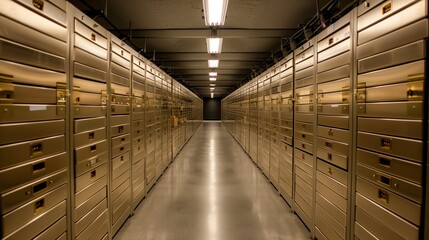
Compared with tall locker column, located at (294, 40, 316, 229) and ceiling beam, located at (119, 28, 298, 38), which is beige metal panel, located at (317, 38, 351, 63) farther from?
ceiling beam, located at (119, 28, 298, 38)

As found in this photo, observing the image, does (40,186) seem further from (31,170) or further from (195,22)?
(195,22)

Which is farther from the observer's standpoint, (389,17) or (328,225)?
(328,225)

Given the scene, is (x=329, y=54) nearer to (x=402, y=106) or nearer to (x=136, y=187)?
(x=402, y=106)

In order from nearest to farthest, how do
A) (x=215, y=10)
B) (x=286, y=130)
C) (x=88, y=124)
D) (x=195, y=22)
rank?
(x=88, y=124) < (x=215, y=10) < (x=286, y=130) < (x=195, y=22)

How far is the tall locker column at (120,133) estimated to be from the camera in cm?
257

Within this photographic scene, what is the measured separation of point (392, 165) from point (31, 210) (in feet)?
7.29

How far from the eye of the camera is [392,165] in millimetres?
1502

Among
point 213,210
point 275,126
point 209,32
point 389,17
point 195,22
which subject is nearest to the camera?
point 389,17

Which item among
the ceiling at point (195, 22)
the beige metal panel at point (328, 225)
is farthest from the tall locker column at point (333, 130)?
the ceiling at point (195, 22)

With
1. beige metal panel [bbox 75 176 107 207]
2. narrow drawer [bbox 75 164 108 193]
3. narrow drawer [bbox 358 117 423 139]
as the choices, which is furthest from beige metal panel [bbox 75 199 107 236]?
narrow drawer [bbox 358 117 423 139]

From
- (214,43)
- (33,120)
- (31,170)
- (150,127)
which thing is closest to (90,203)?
(31,170)

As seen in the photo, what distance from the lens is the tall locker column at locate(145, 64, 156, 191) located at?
4.01 meters

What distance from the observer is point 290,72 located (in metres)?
Answer: 3.46

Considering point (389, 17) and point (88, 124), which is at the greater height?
point (389, 17)
